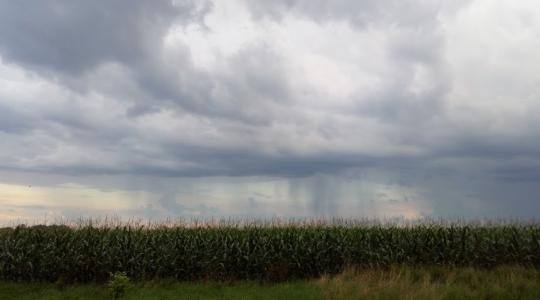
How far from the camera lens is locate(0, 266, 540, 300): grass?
734 inches

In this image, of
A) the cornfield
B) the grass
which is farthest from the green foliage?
the cornfield

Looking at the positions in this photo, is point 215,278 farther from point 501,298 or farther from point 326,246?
point 501,298

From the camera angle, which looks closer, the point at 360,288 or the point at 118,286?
the point at 360,288

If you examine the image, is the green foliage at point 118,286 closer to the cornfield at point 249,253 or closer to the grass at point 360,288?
the grass at point 360,288

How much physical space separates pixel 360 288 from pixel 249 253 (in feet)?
22.0

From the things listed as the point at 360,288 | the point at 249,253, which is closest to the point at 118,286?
the point at 249,253

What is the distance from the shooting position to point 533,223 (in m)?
28.8

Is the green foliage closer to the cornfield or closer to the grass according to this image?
the grass

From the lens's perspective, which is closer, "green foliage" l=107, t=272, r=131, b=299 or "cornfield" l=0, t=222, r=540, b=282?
"green foliage" l=107, t=272, r=131, b=299

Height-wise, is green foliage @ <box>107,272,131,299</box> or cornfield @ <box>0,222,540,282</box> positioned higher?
cornfield @ <box>0,222,540,282</box>

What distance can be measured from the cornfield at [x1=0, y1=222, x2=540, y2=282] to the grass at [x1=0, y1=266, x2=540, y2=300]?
→ 1.07 m

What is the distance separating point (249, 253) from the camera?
24.2 meters

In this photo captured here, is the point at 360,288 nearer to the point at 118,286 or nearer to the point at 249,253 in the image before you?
the point at 249,253

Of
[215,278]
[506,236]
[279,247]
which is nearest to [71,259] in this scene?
[215,278]
